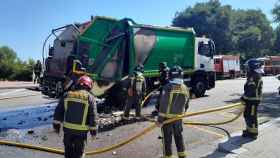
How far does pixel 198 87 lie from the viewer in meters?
16.4

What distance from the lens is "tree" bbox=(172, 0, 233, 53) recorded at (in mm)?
55781

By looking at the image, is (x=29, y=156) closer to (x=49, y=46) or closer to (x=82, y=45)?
(x=82, y=45)

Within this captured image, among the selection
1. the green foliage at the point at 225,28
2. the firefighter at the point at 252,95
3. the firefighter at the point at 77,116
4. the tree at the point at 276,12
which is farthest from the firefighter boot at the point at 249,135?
the green foliage at the point at 225,28

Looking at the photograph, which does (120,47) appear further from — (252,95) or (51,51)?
(252,95)

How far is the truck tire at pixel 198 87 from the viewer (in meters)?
16.4

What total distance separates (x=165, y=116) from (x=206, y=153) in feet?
4.43

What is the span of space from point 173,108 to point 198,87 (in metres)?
10.1

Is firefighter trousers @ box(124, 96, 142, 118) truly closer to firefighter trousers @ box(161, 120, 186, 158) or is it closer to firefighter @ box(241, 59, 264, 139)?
firefighter @ box(241, 59, 264, 139)

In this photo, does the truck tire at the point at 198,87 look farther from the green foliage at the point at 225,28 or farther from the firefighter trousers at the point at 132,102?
the green foliage at the point at 225,28

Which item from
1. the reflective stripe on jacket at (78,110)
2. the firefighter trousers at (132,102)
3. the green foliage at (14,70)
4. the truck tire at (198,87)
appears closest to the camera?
the reflective stripe on jacket at (78,110)

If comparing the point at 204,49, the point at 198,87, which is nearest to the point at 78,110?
the point at 198,87

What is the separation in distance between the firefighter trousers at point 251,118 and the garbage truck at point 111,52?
16.8ft

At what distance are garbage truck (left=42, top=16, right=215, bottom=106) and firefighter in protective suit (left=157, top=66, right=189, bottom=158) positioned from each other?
5423 mm

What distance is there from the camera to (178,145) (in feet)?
21.6
